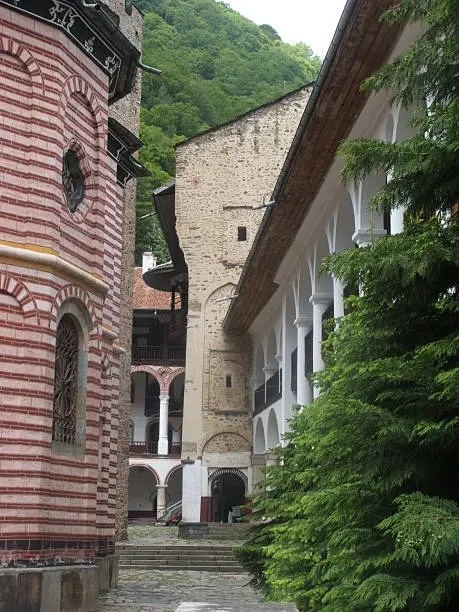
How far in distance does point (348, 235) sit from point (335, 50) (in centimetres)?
605

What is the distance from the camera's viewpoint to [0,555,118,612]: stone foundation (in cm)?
1078

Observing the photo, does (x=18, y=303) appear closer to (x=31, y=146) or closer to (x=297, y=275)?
(x=31, y=146)

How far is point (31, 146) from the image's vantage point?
39.4 ft

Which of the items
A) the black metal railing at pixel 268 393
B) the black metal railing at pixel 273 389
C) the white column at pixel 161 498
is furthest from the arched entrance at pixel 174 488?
the black metal railing at pixel 273 389

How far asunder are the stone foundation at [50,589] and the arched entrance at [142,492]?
1579 inches

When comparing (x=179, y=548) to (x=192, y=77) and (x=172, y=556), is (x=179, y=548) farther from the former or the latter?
(x=192, y=77)

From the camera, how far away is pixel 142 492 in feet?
171

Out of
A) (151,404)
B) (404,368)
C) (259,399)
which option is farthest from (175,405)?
(404,368)

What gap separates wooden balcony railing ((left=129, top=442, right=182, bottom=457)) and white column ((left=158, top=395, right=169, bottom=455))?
0.52 metres

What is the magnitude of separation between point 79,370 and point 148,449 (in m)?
39.2

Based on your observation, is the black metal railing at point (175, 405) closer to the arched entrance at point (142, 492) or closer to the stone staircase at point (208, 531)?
the arched entrance at point (142, 492)

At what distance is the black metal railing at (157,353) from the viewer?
51.6 meters

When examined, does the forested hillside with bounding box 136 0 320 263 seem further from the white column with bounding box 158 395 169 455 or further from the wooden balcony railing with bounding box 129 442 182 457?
the wooden balcony railing with bounding box 129 442 182 457

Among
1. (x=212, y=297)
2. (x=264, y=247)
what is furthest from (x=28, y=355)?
(x=212, y=297)
